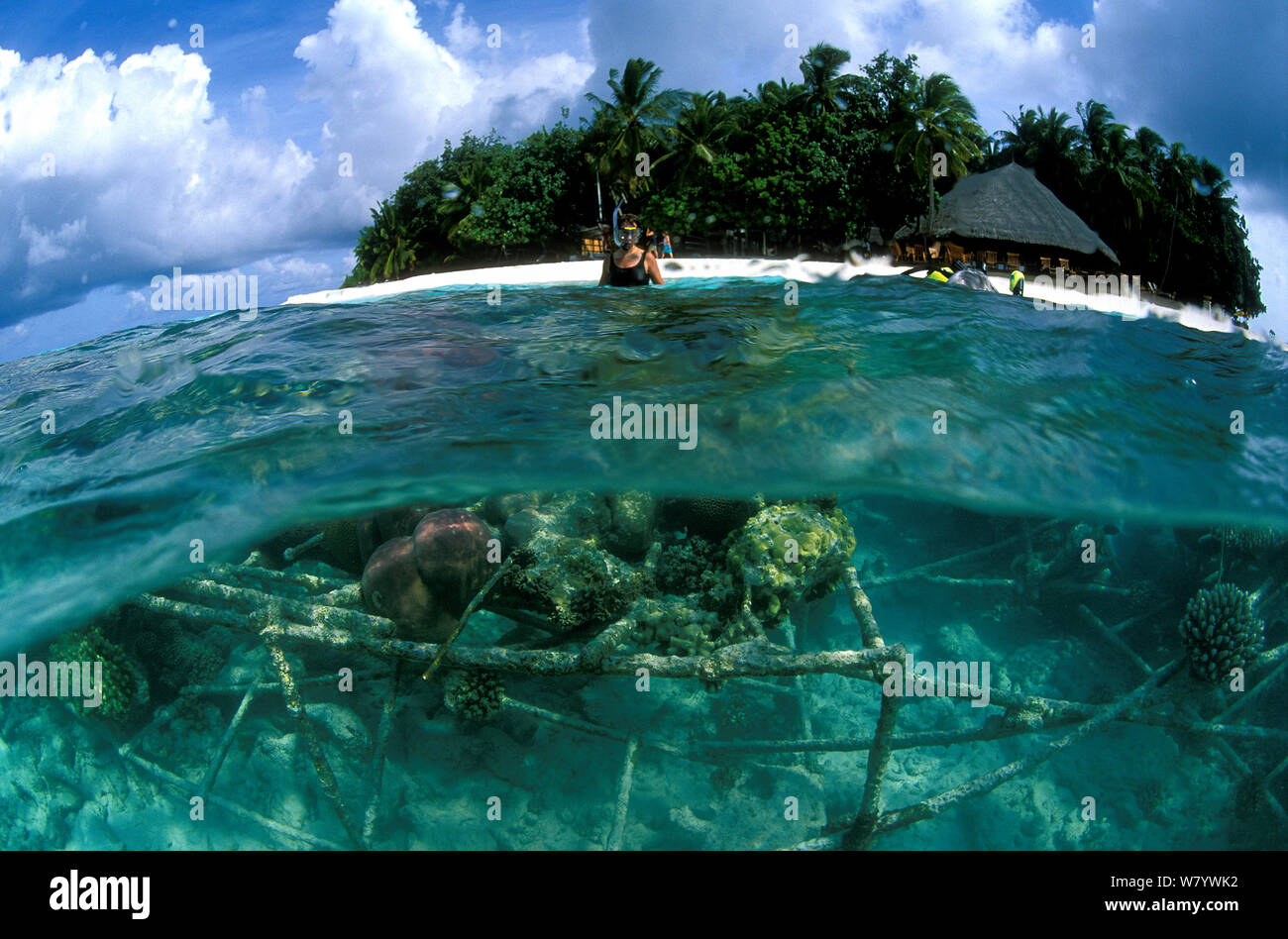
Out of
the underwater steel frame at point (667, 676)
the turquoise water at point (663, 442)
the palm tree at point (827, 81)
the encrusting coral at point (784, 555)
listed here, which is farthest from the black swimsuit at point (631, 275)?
the palm tree at point (827, 81)

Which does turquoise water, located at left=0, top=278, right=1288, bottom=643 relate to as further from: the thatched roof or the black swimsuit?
the thatched roof

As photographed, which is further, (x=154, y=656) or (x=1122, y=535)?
(x=1122, y=535)

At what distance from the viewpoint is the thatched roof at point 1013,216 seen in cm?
3297

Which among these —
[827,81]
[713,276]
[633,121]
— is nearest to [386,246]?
[633,121]

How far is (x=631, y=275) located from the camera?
44.1ft

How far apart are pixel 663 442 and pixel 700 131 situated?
1430 inches

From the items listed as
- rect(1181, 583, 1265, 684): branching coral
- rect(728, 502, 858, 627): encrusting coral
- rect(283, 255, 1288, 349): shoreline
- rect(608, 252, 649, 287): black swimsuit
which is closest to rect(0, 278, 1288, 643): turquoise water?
rect(728, 502, 858, 627): encrusting coral

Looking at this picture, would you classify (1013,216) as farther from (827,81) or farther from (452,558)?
(452,558)

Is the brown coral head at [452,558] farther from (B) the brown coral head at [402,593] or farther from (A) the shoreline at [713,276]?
(A) the shoreline at [713,276]

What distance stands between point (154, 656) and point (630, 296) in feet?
27.1

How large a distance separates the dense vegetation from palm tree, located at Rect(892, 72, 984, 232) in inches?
3.7

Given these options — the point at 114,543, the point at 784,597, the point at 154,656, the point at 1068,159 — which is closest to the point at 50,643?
the point at 154,656
